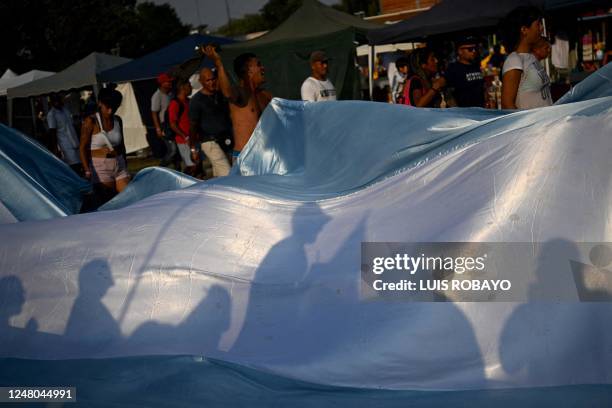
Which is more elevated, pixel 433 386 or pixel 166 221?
pixel 166 221

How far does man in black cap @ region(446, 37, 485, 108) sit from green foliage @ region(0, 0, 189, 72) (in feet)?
119

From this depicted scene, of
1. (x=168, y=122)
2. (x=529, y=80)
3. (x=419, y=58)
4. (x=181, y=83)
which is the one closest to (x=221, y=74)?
(x=419, y=58)

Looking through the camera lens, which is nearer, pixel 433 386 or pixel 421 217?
pixel 433 386

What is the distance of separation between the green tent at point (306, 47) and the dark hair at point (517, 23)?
9534 mm

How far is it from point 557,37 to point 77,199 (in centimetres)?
755

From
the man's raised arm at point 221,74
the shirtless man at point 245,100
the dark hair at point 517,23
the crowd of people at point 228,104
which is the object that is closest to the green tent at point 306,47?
the crowd of people at point 228,104

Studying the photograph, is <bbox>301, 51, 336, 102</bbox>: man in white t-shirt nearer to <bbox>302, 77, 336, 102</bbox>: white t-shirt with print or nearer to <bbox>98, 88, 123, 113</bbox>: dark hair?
<bbox>302, 77, 336, 102</bbox>: white t-shirt with print

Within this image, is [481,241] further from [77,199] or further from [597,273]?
[77,199]

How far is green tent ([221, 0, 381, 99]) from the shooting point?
15602 millimetres

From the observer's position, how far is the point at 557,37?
468 inches

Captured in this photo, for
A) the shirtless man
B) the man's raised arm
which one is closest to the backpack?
the shirtless man

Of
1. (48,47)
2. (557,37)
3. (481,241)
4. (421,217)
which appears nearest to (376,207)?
(421,217)

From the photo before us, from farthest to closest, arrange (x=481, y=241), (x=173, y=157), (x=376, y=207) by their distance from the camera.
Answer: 1. (x=173, y=157)
2. (x=376, y=207)
3. (x=481, y=241)

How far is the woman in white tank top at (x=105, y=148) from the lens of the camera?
840cm
